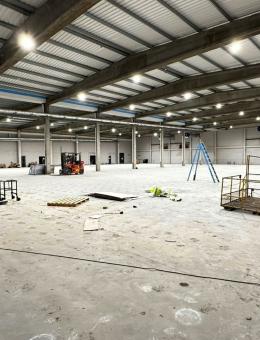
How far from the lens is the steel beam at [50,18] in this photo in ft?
21.8

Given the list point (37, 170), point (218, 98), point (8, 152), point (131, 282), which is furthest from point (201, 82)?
point (8, 152)

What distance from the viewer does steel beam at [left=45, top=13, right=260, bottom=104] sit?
869cm

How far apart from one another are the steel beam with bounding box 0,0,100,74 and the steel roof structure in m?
0.03

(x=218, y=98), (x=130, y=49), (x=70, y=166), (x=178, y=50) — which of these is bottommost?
(x=70, y=166)

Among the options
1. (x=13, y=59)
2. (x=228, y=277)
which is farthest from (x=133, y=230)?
(x=13, y=59)

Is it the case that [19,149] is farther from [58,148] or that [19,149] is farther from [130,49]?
[130,49]

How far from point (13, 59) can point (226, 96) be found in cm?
1503

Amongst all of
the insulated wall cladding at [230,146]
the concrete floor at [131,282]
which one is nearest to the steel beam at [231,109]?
the insulated wall cladding at [230,146]

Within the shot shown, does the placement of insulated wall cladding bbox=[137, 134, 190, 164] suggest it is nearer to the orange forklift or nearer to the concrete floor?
the orange forklift

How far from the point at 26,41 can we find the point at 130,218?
24.0 feet

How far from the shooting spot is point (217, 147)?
41.4 meters

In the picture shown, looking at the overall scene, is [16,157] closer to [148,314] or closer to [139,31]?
[139,31]

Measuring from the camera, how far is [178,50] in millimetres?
10289

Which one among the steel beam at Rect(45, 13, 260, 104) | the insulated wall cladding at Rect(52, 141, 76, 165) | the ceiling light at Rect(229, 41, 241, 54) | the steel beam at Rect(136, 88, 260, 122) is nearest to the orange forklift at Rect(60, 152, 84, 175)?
the steel beam at Rect(45, 13, 260, 104)
